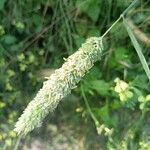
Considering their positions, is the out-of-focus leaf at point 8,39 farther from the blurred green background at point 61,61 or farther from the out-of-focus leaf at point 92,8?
the out-of-focus leaf at point 92,8

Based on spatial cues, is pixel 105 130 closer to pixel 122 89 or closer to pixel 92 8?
pixel 122 89

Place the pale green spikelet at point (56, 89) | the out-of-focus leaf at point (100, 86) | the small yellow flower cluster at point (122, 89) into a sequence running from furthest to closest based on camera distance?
1. the out-of-focus leaf at point (100, 86)
2. the small yellow flower cluster at point (122, 89)
3. the pale green spikelet at point (56, 89)

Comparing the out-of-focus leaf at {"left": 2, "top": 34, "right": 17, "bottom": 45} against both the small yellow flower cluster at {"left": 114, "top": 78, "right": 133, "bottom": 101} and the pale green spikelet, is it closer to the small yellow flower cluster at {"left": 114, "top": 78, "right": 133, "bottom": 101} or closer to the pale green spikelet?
the small yellow flower cluster at {"left": 114, "top": 78, "right": 133, "bottom": 101}

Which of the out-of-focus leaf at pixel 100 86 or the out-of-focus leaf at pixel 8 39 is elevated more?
the out-of-focus leaf at pixel 8 39

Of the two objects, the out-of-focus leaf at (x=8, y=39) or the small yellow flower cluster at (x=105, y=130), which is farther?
the out-of-focus leaf at (x=8, y=39)

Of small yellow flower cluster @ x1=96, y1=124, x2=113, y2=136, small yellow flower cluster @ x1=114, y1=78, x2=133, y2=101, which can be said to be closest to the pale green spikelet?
small yellow flower cluster @ x1=114, y1=78, x2=133, y2=101

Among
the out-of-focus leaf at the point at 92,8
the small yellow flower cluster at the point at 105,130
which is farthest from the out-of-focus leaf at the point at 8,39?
the small yellow flower cluster at the point at 105,130
